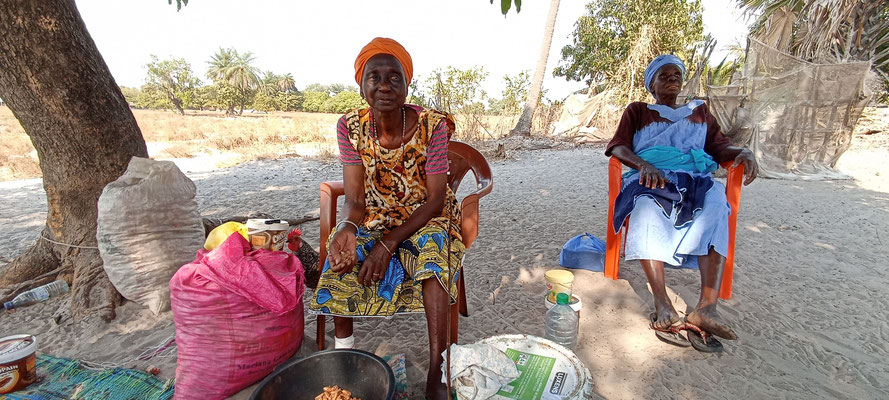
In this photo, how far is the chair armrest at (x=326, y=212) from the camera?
6.80 feet

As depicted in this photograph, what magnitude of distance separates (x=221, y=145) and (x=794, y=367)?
44.7ft

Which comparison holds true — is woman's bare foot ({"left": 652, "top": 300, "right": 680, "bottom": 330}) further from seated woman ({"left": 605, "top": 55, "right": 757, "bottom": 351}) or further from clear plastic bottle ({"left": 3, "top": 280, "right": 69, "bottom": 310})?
clear plastic bottle ({"left": 3, "top": 280, "right": 69, "bottom": 310})

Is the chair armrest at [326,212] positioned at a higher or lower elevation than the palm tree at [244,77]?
lower

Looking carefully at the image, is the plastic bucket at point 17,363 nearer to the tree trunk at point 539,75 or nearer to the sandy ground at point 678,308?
the sandy ground at point 678,308

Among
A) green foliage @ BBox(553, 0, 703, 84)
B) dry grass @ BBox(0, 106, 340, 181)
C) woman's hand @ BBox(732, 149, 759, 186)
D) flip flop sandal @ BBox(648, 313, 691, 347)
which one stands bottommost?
flip flop sandal @ BBox(648, 313, 691, 347)

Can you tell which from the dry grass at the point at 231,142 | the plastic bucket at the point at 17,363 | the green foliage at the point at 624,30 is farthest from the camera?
the green foliage at the point at 624,30

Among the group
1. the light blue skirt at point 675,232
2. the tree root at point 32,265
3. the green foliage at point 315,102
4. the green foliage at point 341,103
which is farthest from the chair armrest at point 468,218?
the green foliage at point 315,102

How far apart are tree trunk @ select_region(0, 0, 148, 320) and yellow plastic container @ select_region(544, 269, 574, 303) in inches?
107

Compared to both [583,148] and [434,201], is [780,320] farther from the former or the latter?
[583,148]

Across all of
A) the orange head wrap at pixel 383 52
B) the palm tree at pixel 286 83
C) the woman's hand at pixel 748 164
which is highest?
the palm tree at pixel 286 83

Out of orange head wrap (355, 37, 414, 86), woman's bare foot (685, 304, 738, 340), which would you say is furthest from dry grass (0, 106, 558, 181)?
woman's bare foot (685, 304, 738, 340)

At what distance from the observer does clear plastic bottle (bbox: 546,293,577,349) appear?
209 cm

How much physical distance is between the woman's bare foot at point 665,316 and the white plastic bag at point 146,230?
2855 mm

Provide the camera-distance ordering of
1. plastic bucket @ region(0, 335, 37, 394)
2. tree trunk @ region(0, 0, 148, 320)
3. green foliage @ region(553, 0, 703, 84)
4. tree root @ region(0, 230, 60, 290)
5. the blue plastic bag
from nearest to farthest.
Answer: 1. plastic bucket @ region(0, 335, 37, 394)
2. tree trunk @ region(0, 0, 148, 320)
3. tree root @ region(0, 230, 60, 290)
4. the blue plastic bag
5. green foliage @ region(553, 0, 703, 84)
